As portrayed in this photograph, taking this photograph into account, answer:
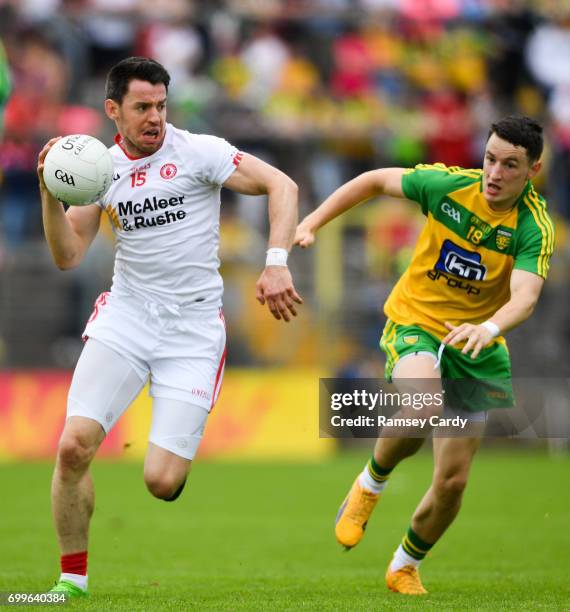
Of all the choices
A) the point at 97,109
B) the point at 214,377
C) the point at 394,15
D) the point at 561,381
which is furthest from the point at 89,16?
the point at 214,377

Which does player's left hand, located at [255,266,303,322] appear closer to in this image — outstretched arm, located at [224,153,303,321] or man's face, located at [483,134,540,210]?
outstretched arm, located at [224,153,303,321]

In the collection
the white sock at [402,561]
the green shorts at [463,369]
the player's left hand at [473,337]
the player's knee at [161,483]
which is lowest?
the white sock at [402,561]

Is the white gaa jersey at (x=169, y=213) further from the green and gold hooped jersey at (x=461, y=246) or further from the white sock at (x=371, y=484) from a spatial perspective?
the white sock at (x=371, y=484)

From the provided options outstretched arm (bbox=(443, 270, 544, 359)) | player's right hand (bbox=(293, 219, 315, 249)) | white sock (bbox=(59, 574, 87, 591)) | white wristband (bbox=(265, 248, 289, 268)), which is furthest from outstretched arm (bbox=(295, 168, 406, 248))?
white sock (bbox=(59, 574, 87, 591))

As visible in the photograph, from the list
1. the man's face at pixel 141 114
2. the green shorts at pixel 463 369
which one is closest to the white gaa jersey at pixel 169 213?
Result: the man's face at pixel 141 114

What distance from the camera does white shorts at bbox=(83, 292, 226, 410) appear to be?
23.9 ft

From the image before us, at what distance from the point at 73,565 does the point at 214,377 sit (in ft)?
4.58

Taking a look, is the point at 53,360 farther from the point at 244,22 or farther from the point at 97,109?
the point at 244,22

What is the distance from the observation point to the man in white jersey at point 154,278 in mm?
7043

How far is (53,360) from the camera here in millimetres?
18359

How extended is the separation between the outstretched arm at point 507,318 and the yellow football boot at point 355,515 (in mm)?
1366

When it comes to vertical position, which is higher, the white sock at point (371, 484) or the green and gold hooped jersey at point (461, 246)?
the green and gold hooped jersey at point (461, 246)

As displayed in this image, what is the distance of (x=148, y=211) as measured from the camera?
7277 millimetres

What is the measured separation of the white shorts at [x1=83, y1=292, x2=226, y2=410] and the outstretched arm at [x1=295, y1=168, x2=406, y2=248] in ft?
2.98
